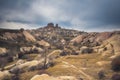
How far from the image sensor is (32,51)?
650 feet

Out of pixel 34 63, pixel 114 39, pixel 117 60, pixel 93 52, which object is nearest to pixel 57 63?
pixel 34 63

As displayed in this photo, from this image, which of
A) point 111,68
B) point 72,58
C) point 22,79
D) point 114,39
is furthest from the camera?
point 114,39

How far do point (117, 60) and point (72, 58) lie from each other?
36044 millimetres

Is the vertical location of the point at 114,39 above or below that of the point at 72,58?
above

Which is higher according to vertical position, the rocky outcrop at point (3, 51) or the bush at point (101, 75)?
the rocky outcrop at point (3, 51)

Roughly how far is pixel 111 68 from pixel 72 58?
119 feet

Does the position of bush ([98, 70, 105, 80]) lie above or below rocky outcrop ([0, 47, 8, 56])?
below

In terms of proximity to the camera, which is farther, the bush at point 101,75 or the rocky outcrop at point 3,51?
the rocky outcrop at point 3,51

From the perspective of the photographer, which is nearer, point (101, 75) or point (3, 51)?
point (101, 75)

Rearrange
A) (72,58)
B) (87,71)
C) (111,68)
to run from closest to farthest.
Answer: (87,71)
(111,68)
(72,58)

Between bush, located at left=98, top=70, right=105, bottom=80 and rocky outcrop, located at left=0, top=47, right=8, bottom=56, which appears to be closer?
bush, located at left=98, top=70, right=105, bottom=80

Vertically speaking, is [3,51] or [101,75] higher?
[3,51]

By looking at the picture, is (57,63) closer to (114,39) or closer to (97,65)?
(97,65)

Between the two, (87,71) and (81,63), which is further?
(81,63)
